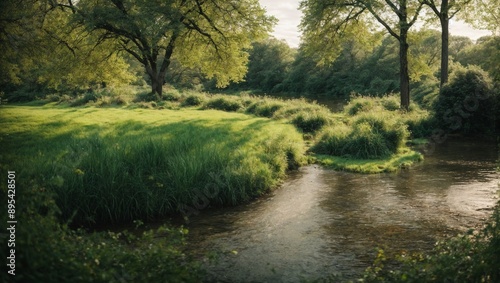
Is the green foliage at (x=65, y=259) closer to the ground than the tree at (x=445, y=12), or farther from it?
closer to the ground

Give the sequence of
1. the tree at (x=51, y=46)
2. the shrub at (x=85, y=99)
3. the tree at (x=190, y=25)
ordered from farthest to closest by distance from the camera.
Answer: the shrub at (x=85, y=99) < the tree at (x=190, y=25) < the tree at (x=51, y=46)

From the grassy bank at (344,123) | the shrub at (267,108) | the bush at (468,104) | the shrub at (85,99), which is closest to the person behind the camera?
the grassy bank at (344,123)

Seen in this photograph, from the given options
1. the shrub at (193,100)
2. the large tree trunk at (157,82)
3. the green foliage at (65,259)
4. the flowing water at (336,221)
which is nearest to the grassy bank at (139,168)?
the flowing water at (336,221)

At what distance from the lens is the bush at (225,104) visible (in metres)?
27.2

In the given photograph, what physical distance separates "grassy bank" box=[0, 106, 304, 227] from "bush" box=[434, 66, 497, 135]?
10.7 m

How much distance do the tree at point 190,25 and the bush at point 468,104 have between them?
12932 millimetres

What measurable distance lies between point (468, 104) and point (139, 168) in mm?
18224

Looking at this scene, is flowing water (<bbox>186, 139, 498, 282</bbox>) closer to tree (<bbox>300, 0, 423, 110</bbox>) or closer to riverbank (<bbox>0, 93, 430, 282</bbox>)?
riverbank (<bbox>0, 93, 430, 282</bbox>)

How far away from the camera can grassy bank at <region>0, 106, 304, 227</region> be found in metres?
8.60

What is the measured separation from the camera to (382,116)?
57.6ft

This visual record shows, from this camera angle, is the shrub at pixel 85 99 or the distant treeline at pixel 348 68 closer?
the shrub at pixel 85 99

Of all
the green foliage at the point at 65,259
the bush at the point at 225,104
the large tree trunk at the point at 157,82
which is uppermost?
the large tree trunk at the point at 157,82

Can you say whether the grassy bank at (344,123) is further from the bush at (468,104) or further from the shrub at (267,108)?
the bush at (468,104)

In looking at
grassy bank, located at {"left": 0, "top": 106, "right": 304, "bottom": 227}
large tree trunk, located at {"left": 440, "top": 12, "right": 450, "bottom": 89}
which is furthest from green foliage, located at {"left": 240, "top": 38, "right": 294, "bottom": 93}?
grassy bank, located at {"left": 0, "top": 106, "right": 304, "bottom": 227}
